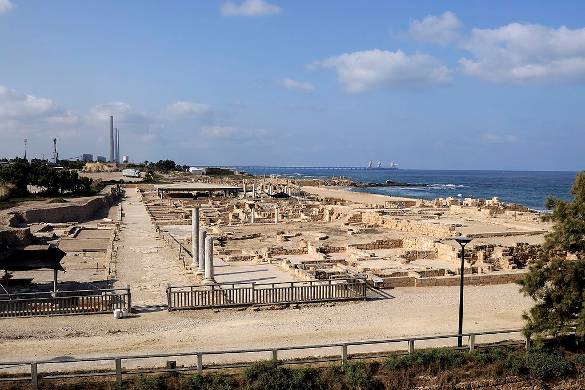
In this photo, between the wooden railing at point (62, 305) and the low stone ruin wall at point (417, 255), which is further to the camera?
the low stone ruin wall at point (417, 255)

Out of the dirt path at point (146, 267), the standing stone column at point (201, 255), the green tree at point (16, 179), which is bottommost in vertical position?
the dirt path at point (146, 267)

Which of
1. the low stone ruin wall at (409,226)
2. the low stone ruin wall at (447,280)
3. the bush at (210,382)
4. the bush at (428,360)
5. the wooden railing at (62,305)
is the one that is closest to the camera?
the bush at (210,382)

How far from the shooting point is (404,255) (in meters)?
27.3

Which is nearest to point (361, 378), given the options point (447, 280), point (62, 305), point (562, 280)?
point (562, 280)

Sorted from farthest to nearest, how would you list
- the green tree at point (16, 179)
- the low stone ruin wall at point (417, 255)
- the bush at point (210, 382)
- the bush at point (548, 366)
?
the green tree at point (16, 179)
the low stone ruin wall at point (417, 255)
the bush at point (548, 366)
the bush at point (210, 382)

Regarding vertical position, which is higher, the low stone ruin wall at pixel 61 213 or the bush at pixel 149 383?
the low stone ruin wall at pixel 61 213

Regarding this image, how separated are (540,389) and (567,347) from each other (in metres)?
1.61

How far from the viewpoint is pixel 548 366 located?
42.0ft

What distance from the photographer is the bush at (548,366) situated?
12.8 metres

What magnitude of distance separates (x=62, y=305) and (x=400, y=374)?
10595mm

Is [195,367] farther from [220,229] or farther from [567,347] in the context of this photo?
[220,229]

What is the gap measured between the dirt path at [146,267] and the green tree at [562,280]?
11318 millimetres

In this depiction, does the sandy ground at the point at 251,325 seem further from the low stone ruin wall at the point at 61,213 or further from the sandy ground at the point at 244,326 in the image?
the low stone ruin wall at the point at 61,213

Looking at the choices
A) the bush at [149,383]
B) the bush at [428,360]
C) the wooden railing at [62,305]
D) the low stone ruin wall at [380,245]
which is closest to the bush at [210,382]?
the bush at [149,383]
